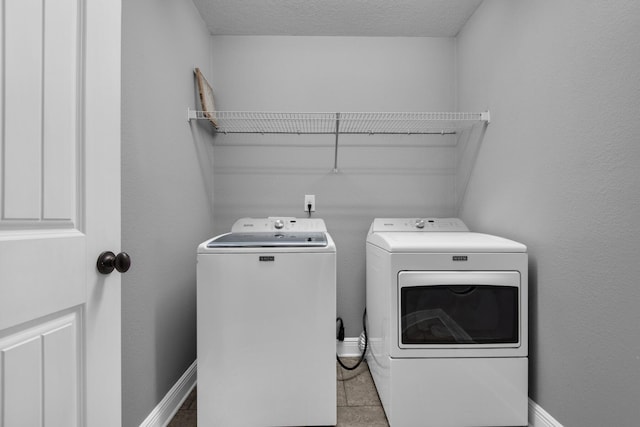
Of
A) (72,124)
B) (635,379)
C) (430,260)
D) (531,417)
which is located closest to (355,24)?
(430,260)

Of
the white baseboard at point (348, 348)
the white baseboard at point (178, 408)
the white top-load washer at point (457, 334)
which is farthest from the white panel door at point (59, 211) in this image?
the white baseboard at point (348, 348)

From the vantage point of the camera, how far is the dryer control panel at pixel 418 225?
6.51 feet

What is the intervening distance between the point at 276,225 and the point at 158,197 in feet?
2.46

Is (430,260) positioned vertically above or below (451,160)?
below

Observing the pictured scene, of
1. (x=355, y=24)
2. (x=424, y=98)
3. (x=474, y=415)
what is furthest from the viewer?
(x=424, y=98)

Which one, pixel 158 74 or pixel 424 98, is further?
pixel 424 98

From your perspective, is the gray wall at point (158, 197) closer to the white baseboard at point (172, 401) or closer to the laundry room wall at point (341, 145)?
the white baseboard at point (172, 401)

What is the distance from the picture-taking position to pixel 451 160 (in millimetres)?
2240

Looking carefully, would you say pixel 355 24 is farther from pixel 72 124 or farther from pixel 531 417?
pixel 531 417

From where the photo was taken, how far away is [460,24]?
6.89ft

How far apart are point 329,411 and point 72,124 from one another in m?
1.49

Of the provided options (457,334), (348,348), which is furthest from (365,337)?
(457,334)

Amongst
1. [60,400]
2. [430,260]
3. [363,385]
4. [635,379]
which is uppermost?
[430,260]

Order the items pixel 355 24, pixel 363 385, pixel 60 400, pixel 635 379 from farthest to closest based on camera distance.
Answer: pixel 355 24 → pixel 363 385 → pixel 635 379 → pixel 60 400
